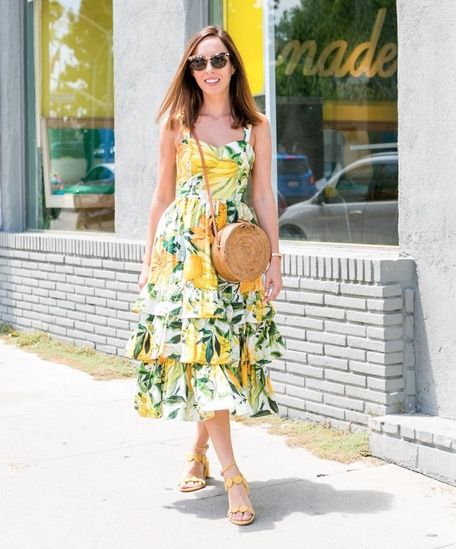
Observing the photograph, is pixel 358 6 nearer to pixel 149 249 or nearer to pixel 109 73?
pixel 149 249

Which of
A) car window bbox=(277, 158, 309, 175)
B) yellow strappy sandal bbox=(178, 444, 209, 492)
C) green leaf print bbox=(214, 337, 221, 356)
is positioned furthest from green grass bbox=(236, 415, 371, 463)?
car window bbox=(277, 158, 309, 175)

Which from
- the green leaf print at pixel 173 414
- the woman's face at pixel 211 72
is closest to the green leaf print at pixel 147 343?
the green leaf print at pixel 173 414

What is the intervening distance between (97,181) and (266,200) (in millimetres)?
4510

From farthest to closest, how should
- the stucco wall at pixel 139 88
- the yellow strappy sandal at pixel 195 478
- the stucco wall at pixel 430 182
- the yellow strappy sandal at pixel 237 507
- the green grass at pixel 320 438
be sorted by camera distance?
the stucco wall at pixel 139 88 → the green grass at pixel 320 438 → the stucco wall at pixel 430 182 → the yellow strappy sandal at pixel 195 478 → the yellow strappy sandal at pixel 237 507

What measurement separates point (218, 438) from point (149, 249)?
0.91 metres

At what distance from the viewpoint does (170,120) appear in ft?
15.3

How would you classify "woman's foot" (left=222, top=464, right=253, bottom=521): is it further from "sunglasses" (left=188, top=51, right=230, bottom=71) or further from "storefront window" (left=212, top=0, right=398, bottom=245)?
"storefront window" (left=212, top=0, right=398, bottom=245)

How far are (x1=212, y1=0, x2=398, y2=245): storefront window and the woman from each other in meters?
1.52

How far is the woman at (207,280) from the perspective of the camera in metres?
4.43

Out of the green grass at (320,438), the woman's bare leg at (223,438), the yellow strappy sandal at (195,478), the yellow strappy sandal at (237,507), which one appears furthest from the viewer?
the green grass at (320,438)

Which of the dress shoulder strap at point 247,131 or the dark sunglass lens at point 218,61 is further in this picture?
the dress shoulder strap at point 247,131

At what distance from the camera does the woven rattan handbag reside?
438 centimetres

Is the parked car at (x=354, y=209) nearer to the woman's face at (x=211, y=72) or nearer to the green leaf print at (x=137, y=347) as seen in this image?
the woman's face at (x=211, y=72)

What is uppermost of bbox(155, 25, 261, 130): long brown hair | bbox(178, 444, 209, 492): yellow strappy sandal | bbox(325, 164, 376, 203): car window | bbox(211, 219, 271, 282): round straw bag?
bbox(155, 25, 261, 130): long brown hair
